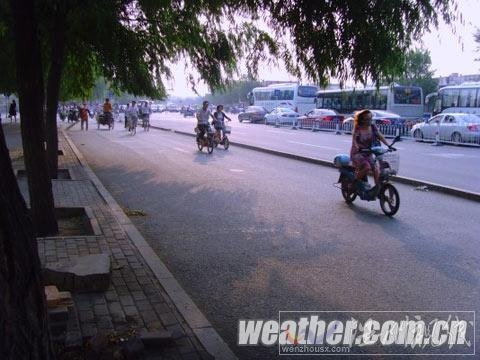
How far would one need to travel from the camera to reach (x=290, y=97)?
4881 cm

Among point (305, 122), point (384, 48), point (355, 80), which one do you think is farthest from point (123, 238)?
point (305, 122)

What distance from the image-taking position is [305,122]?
38094mm

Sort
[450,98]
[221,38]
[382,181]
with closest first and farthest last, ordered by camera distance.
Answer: [382,181] → [221,38] → [450,98]

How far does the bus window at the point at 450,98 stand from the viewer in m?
32.6

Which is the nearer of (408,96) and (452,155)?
(452,155)

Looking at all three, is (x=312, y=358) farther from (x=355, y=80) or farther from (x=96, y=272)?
(x=355, y=80)

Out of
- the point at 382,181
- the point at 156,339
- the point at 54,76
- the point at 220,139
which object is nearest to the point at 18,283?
the point at 156,339

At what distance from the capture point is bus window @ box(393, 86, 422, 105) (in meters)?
37.5

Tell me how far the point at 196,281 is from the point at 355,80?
267cm

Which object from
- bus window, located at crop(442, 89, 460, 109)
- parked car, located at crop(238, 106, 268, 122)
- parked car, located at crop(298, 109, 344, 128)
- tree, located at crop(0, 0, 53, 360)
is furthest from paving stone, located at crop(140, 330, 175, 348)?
parked car, located at crop(238, 106, 268, 122)

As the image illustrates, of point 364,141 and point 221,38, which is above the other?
point 221,38

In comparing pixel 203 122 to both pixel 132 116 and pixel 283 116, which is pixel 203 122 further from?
pixel 283 116

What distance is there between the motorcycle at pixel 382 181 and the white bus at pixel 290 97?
38.3m

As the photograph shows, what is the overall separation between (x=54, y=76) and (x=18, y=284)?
848 centimetres
